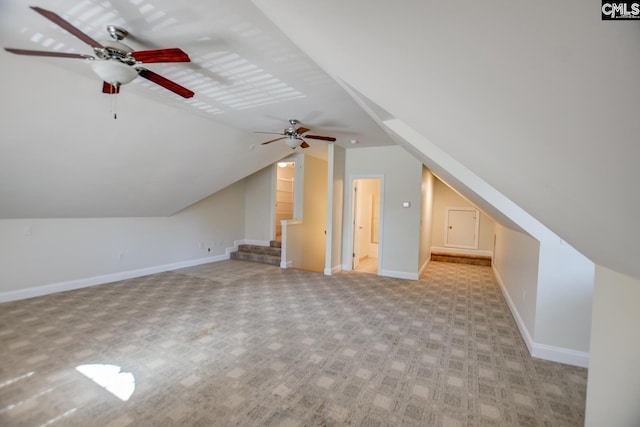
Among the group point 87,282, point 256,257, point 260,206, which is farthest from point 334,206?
point 87,282

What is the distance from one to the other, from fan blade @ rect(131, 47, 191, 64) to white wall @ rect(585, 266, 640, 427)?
108 inches

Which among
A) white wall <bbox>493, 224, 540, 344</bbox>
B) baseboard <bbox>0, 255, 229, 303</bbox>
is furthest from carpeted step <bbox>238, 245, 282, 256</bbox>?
white wall <bbox>493, 224, 540, 344</bbox>

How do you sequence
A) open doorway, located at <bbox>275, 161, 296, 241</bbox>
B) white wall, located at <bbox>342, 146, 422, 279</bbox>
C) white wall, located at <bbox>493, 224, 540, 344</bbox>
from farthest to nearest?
open doorway, located at <bbox>275, 161, 296, 241</bbox>, white wall, located at <bbox>342, 146, 422, 279</bbox>, white wall, located at <bbox>493, 224, 540, 344</bbox>

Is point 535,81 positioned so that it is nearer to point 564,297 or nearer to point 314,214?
point 564,297

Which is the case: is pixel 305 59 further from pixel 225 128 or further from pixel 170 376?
pixel 170 376

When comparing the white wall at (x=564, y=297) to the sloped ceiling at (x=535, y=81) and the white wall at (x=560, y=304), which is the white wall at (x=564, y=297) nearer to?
the white wall at (x=560, y=304)

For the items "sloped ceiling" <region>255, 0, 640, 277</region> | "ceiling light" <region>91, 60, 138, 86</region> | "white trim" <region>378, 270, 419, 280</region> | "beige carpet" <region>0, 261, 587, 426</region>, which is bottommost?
"beige carpet" <region>0, 261, 587, 426</region>

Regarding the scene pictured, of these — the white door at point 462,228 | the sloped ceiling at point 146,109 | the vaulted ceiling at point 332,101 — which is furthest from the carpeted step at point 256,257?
the white door at point 462,228

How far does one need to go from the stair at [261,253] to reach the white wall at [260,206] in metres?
0.31

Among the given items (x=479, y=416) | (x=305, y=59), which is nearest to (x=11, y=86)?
(x=305, y=59)

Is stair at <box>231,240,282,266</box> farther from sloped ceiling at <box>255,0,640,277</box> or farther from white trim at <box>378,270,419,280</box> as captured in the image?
sloped ceiling at <box>255,0,640,277</box>

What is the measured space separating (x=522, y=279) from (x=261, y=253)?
5.40 metres

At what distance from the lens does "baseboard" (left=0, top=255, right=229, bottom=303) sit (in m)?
3.92

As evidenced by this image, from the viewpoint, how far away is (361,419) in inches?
75.8
